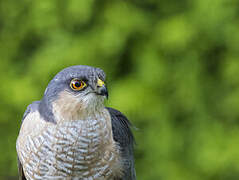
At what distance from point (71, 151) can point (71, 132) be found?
13 cm

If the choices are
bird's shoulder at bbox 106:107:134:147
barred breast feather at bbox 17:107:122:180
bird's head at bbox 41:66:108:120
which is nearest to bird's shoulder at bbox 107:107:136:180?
bird's shoulder at bbox 106:107:134:147

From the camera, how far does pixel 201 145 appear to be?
4.68 meters

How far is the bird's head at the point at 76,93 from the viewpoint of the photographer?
108 inches

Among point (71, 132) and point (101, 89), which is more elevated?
point (101, 89)

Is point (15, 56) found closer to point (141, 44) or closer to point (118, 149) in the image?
point (141, 44)

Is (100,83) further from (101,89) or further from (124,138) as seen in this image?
(124,138)

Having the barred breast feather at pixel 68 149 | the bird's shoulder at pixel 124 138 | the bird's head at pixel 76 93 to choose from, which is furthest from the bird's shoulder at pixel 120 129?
the bird's head at pixel 76 93

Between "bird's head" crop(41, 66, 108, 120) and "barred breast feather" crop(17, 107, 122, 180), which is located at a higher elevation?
"bird's head" crop(41, 66, 108, 120)

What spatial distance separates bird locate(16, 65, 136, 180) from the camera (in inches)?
108

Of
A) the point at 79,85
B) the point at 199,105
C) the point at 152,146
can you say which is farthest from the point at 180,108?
the point at 79,85

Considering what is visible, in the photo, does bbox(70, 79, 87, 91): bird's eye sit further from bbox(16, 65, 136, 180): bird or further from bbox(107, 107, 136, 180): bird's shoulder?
bbox(107, 107, 136, 180): bird's shoulder

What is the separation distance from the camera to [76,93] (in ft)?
9.04

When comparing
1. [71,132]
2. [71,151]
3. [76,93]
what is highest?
[76,93]

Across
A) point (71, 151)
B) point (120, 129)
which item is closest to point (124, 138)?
point (120, 129)
